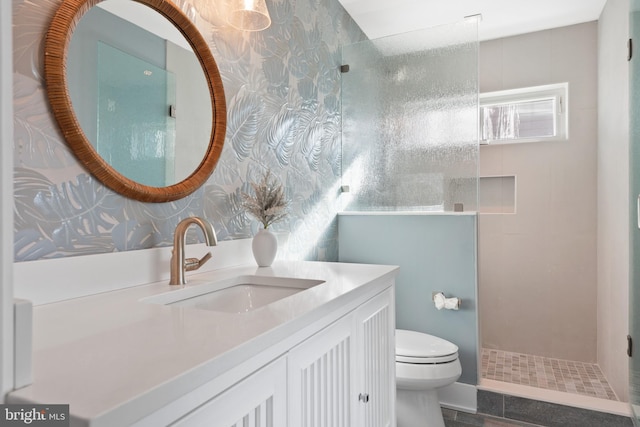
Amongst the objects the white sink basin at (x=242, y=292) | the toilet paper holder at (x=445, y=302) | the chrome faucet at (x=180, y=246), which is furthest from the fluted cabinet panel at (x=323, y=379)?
the toilet paper holder at (x=445, y=302)

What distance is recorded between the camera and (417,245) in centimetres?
230

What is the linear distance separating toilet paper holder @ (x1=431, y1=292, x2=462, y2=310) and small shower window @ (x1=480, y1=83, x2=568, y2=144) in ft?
4.93

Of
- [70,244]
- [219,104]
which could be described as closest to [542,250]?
[219,104]

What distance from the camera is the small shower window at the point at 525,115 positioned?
2934 mm

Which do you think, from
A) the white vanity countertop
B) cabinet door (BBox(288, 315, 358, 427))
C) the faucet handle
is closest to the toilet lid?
cabinet door (BBox(288, 315, 358, 427))

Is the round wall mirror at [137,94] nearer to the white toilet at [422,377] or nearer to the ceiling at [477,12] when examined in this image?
the white toilet at [422,377]

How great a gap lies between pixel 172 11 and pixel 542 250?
2850 millimetres

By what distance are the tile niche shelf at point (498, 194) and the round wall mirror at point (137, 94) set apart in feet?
7.63

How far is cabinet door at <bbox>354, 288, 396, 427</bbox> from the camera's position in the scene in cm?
117

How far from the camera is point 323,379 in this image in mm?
938

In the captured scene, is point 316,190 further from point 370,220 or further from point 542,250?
point 542,250

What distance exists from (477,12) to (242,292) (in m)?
2.53

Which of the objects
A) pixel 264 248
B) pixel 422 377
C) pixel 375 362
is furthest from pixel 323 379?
pixel 422 377

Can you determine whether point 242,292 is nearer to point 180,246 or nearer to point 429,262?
point 180,246
